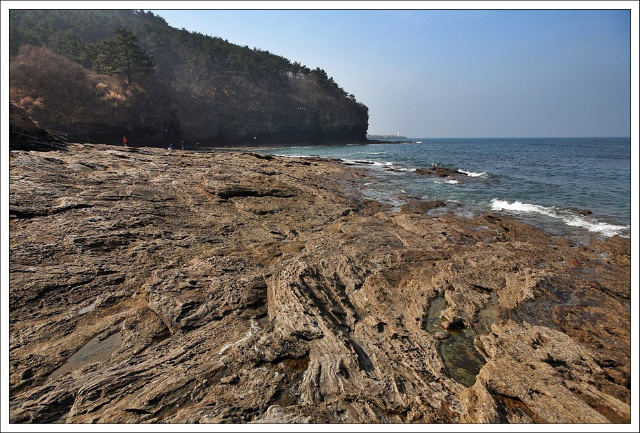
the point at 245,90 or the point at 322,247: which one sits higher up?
the point at 245,90

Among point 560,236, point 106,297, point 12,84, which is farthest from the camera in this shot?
point 12,84

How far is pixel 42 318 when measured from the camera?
24.1 feet

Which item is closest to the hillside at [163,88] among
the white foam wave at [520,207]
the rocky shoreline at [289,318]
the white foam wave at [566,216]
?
the rocky shoreline at [289,318]

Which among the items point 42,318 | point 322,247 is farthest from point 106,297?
point 322,247

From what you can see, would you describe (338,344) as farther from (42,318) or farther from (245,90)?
(245,90)

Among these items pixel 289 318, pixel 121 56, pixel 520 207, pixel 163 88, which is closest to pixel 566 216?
pixel 520 207

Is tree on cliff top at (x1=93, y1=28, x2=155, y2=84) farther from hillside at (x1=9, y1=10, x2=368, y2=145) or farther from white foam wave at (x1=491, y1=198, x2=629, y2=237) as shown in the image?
white foam wave at (x1=491, y1=198, x2=629, y2=237)

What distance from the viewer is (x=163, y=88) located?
70.8m

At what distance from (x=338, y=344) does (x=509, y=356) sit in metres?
3.98

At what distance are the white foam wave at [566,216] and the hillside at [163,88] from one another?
58.5m

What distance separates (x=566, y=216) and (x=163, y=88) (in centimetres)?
7945

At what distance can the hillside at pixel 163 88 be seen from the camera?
4947 cm

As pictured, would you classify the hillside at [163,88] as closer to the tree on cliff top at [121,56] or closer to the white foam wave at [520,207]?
the tree on cliff top at [121,56]

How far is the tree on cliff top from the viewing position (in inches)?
2314
